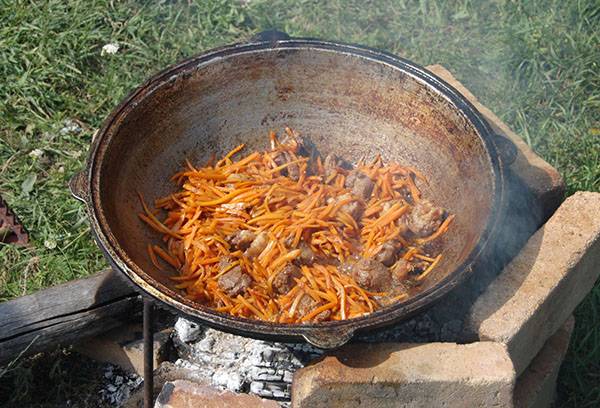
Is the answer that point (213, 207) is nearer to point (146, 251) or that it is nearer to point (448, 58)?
point (146, 251)

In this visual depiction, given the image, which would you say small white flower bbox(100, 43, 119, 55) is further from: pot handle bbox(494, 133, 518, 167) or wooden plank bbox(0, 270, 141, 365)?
pot handle bbox(494, 133, 518, 167)

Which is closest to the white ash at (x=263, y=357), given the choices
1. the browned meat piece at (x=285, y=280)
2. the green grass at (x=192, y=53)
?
the browned meat piece at (x=285, y=280)

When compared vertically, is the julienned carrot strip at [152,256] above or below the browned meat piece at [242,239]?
below

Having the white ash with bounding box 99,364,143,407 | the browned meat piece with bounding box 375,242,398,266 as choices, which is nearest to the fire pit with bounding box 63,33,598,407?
the browned meat piece with bounding box 375,242,398,266

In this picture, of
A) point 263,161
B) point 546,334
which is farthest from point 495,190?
point 263,161

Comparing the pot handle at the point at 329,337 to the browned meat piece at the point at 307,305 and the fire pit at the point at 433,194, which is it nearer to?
the fire pit at the point at 433,194

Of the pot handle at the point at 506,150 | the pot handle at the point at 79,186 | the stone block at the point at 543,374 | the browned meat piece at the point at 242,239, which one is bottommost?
the stone block at the point at 543,374

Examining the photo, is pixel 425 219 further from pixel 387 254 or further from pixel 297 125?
pixel 297 125
